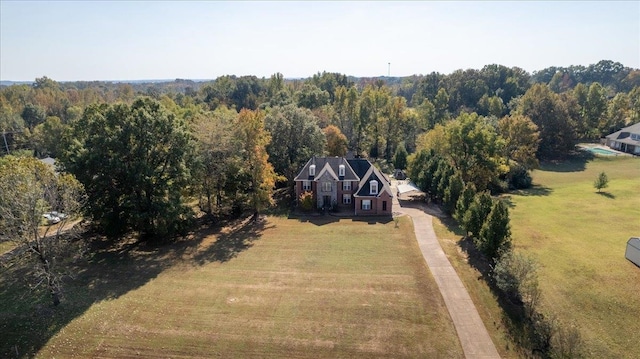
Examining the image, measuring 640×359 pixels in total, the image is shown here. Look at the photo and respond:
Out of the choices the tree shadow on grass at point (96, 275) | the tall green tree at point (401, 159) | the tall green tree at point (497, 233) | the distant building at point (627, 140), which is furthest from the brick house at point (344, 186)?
the distant building at point (627, 140)

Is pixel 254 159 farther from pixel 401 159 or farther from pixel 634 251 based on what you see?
pixel 634 251

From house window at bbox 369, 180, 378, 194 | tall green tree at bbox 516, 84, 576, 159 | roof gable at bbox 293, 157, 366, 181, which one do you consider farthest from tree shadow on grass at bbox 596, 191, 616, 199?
roof gable at bbox 293, 157, 366, 181

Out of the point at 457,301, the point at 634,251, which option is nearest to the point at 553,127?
the point at 634,251

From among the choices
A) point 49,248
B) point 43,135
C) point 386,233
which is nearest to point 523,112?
point 386,233

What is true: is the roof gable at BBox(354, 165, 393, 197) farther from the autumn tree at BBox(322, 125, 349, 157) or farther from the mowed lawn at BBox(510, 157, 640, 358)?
the autumn tree at BBox(322, 125, 349, 157)

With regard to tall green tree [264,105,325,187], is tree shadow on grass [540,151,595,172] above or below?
below
